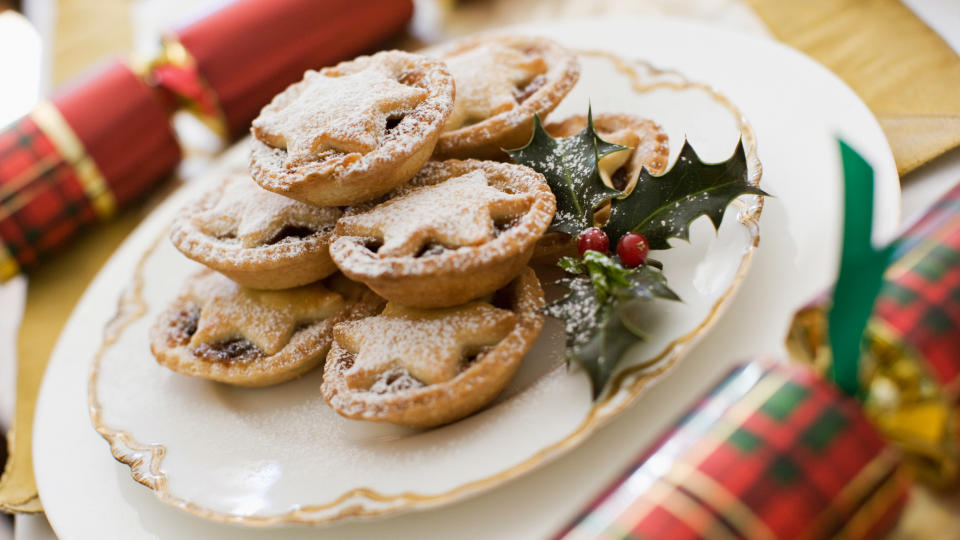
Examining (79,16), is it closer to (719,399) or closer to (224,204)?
(224,204)

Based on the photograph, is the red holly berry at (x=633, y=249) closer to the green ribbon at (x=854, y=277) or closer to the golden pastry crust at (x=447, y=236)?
the golden pastry crust at (x=447, y=236)

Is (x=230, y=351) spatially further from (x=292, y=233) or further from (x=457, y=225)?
(x=457, y=225)

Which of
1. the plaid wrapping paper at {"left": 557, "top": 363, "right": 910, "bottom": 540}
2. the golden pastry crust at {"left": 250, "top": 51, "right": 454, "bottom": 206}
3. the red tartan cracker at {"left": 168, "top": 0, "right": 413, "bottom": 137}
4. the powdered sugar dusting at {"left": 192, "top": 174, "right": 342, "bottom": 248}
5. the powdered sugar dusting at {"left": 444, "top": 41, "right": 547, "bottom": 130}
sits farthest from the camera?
the red tartan cracker at {"left": 168, "top": 0, "right": 413, "bottom": 137}

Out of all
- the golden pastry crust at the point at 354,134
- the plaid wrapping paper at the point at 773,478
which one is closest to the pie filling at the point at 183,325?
the golden pastry crust at the point at 354,134

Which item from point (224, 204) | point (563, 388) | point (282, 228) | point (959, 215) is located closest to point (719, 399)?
point (959, 215)

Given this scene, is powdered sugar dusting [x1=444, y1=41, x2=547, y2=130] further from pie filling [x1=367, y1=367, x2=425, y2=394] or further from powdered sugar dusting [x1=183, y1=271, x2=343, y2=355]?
pie filling [x1=367, y1=367, x2=425, y2=394]

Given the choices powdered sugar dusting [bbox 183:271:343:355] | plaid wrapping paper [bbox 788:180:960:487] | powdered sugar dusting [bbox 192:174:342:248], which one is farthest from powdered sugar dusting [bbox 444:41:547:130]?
plaid wrapping paper [bbox 788:180:960:487]
